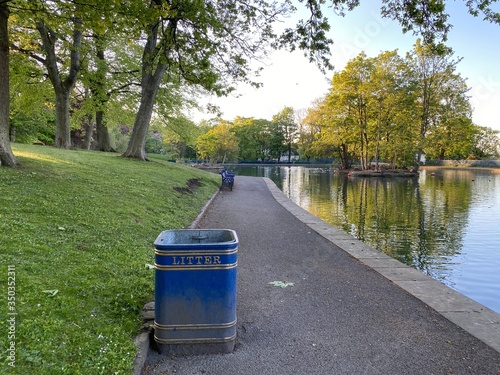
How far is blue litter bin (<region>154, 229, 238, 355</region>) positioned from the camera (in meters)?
3.12

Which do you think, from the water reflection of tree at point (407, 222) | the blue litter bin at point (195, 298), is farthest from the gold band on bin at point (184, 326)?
the water reflection of tree at point (407, 222)

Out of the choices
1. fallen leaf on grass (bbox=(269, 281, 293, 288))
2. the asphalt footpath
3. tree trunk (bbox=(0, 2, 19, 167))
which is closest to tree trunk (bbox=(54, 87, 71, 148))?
tree trunk (bbox=(0, 2, 19, 167))

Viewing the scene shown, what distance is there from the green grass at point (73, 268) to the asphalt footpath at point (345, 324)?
1.66 ft

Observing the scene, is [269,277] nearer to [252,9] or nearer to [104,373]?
[104,373]

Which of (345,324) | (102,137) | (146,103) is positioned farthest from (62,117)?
(345,324)

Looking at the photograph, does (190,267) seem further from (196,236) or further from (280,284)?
(280,284)

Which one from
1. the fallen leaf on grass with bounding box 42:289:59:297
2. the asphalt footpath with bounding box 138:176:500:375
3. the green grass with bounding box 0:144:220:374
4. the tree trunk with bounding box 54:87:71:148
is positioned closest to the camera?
the green grass with bounding box 0:144:220:374

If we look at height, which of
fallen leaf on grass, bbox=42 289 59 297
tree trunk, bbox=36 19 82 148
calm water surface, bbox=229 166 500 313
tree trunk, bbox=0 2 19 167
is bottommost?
calm water surface, bbox=229 166 500 313

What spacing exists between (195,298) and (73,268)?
1979 millimetres

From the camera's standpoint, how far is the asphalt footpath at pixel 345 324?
309 cm

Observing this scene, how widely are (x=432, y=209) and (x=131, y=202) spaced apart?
13.1 meters

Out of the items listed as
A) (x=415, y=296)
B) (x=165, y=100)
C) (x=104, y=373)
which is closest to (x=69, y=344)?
(x=104, y=373)

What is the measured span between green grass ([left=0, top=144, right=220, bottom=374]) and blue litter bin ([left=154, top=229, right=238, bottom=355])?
0.40m

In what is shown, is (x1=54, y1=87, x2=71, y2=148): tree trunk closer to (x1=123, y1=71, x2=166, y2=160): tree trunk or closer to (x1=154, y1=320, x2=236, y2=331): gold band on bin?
(x1=123, y1=71, x2=166, y2=160): tree trunk
